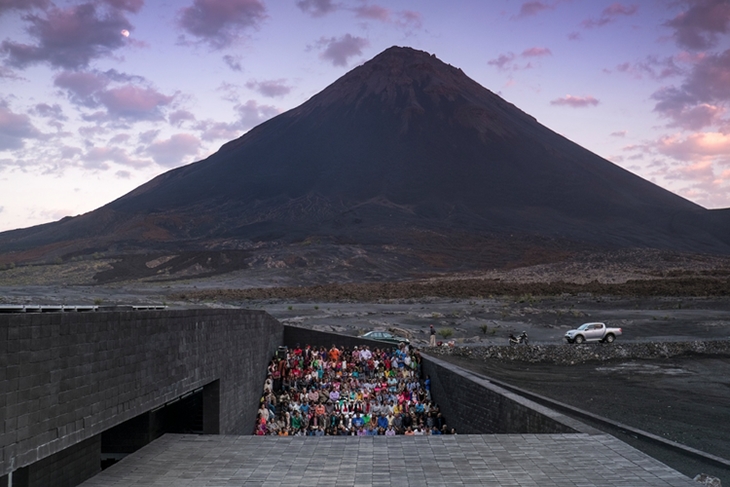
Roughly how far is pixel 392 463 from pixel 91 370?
16.8ft

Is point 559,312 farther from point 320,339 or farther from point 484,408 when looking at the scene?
point 484,408

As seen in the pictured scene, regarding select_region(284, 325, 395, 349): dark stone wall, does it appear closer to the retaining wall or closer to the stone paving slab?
the retaining wall

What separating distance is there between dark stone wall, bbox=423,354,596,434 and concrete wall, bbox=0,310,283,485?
6.62 meters

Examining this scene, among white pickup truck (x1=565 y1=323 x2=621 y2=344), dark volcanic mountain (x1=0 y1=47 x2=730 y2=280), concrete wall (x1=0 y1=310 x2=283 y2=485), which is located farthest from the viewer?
dark volcanic mountain (x1=0 y1=47 x2=730 y2=280)

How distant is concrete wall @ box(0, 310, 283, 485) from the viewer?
9.26 m

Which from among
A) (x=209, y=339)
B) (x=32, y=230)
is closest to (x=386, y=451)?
(x=209, y=339)

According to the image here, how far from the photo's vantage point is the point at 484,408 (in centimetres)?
2003

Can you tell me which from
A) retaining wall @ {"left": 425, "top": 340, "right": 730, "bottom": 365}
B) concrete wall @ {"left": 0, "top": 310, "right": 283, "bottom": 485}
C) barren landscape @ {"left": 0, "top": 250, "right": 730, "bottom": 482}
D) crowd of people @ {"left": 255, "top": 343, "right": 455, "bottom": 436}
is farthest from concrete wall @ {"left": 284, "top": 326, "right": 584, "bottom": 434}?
retaining wall @ {"left": 425, "top": 340, "right": 730, "bottom": 365}

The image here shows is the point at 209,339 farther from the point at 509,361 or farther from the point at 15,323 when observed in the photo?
the point at 509,361

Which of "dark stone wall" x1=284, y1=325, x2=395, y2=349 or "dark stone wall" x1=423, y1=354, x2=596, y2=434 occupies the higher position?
"dark stone wall" x1=284, y1=325, x2=395, y2=349

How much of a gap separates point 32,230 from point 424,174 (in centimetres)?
9705

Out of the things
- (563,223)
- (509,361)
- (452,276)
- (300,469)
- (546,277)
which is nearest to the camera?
(300,469)

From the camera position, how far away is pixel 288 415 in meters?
22.5

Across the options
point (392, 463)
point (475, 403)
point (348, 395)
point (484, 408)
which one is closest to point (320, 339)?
point (348, 395)
